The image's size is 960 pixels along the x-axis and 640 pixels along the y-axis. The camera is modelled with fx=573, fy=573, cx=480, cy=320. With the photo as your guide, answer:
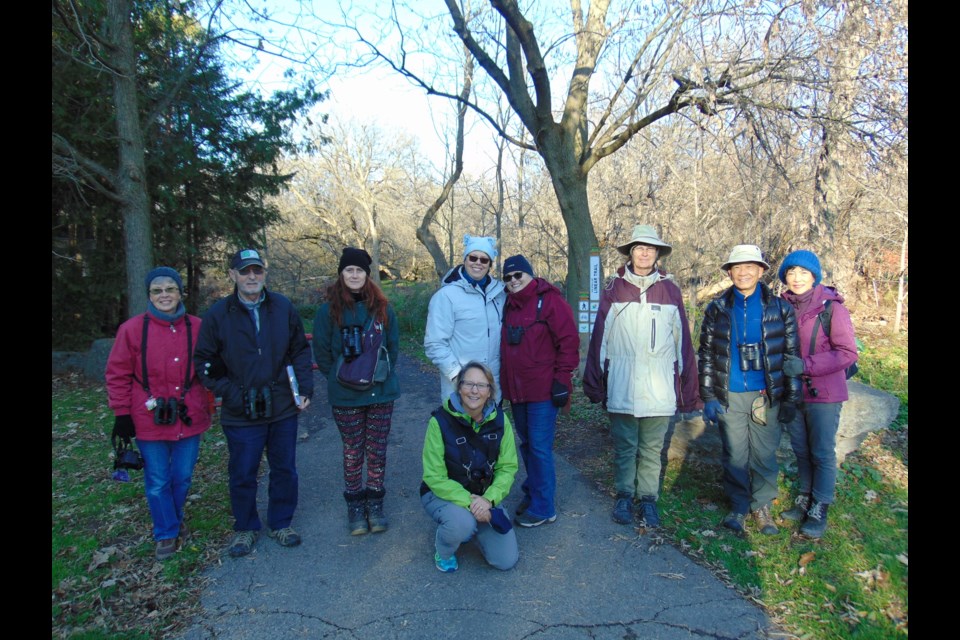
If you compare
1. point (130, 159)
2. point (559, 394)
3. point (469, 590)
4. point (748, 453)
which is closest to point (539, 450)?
point (559, 394)

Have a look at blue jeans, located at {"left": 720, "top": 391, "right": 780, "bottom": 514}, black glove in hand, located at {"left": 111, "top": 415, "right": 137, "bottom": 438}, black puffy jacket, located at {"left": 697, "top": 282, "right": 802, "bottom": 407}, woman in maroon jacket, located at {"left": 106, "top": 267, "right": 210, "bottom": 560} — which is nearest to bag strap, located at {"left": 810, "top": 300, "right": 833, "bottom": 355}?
black puffy jacket, located at {"left": 697, "top": 282, "right": 802, "bottom": 407}

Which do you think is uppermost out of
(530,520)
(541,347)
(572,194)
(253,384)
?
(572,194)

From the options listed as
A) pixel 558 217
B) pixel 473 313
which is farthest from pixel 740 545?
pixel 558 217

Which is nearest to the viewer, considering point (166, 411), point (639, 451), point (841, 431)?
point (166, 411)

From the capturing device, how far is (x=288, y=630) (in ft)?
10.5

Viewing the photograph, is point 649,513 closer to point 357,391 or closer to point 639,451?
point 639,451

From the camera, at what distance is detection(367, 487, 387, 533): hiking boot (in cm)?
435

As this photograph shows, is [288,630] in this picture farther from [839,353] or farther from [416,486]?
[839,353]

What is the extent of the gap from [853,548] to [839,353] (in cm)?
134

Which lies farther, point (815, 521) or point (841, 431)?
point (841, 431)

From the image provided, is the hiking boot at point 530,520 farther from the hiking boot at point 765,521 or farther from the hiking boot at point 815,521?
the hiking boot at point 815,521

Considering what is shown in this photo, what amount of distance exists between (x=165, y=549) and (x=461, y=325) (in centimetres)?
261

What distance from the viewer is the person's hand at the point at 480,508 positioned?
3.65m

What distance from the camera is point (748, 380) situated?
A: 4.15 metres
